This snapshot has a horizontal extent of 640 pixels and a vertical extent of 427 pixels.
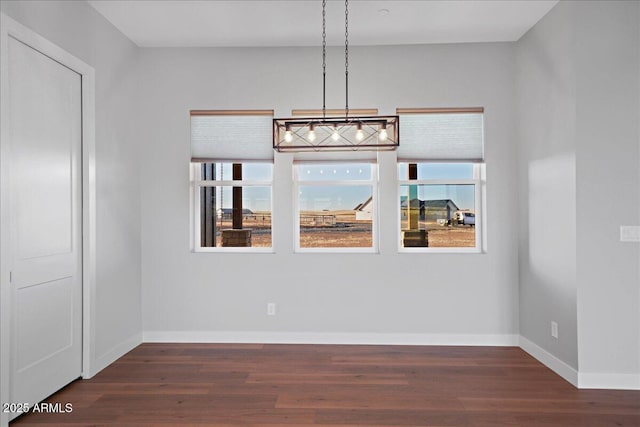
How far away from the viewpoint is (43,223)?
2.90 meters

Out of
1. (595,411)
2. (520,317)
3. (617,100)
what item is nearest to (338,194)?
(520,317)

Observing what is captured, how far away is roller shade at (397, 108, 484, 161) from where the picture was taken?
4211 millimetres

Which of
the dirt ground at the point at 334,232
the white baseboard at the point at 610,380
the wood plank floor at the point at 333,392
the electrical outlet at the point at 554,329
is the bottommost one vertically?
the wood plank floor at the point at 333,392

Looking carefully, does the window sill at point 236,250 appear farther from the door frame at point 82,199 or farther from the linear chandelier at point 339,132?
the linear chandelier at point 339,132

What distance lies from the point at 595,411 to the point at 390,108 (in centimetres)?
300

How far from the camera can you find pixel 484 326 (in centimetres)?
Result: 413

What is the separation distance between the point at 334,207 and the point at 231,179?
3.73 feet

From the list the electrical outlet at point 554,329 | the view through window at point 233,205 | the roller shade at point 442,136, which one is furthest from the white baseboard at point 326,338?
the roller shade at point 442,136

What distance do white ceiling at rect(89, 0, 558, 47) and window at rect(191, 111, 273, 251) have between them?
76 centimetres

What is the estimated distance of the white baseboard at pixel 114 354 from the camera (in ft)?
11.1

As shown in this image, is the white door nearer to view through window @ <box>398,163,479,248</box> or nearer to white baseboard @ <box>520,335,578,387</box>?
view through window @ <box>398,163,479,248</box>

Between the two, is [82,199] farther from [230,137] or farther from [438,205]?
[438,205]

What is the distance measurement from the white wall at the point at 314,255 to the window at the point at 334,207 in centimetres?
17

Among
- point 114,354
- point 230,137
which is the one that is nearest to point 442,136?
point 230,137
